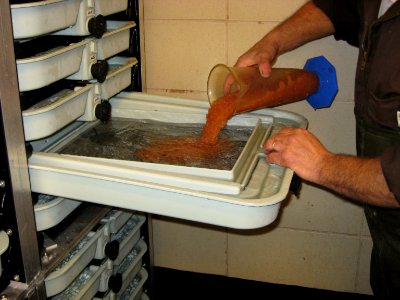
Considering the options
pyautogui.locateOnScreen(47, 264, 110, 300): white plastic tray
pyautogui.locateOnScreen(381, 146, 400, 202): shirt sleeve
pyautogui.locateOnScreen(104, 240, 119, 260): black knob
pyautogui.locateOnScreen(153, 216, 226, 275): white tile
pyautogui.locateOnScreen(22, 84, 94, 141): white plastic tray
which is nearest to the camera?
pyautogui.locateOnScreen(381, 146, 400, 202): shirt sleeve

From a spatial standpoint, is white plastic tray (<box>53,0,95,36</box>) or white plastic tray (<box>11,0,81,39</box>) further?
white plastic tray (<box>53,0,95,36</box>)

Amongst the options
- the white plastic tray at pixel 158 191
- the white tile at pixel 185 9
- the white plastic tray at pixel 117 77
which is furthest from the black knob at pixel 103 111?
the white tile at pixel 185 9

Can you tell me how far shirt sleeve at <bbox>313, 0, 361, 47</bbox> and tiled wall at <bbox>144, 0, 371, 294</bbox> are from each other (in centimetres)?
12

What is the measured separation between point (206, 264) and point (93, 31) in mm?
1155

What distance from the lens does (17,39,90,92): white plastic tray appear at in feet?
3.59

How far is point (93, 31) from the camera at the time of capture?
51.7 inches

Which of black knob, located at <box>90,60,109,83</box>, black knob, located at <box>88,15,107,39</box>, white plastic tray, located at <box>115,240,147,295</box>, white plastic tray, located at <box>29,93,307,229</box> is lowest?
white plastic tray, located at <box>115,240,147,295</box>

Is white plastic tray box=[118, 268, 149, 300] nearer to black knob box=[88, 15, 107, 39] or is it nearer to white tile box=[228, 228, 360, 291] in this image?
white tile box=[228, 228, 360, 291]

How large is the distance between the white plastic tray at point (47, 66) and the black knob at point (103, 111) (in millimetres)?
157

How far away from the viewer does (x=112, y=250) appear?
1.51 m

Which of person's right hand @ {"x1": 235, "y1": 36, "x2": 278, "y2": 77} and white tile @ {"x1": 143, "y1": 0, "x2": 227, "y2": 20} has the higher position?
white tile @ {"x1": 143, "y1": 0, "x2": 227, "y2": 20}

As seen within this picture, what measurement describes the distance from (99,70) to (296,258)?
3.64 ft

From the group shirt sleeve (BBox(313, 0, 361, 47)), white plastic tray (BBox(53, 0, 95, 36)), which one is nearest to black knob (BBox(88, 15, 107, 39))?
white plastic tray (BBox(53, 0, 95, 36))

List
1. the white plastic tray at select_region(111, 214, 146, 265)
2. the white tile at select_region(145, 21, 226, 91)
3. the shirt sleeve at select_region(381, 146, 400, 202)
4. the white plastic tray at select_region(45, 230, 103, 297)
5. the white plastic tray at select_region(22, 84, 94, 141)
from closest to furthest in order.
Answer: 1. the shirt sleeve at select_region(381, 146, 400, 202)
2. the white plastic tray at select_region(22, 84, 94, 141)
3. the white plastic tray at select_region(45, 230, 103, 297)
4. the white plastic tray at select_region(111, 214, 146, 265)
5. the white tile at select_region(145, 21, 226, 91)
